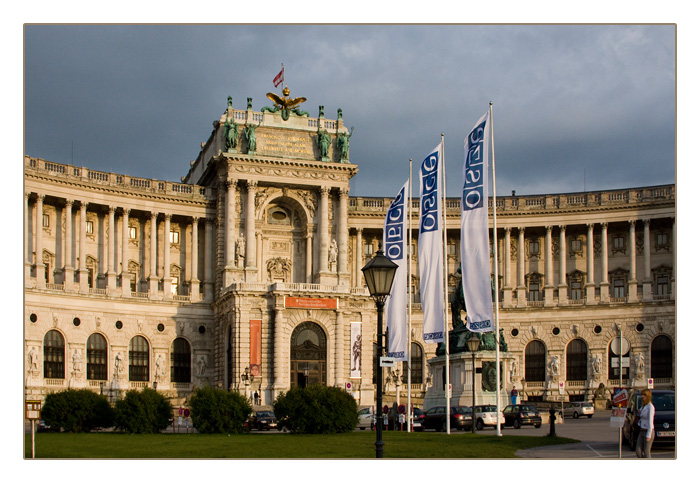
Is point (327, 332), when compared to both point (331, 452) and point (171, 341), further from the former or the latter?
point (331, 452)

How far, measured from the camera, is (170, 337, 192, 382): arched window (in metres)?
83.8

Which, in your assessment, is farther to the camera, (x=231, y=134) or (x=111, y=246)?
(x=231, y=134)

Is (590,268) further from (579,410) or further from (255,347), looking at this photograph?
(255,347)

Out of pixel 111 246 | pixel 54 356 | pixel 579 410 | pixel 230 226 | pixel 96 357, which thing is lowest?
pixel 579 410

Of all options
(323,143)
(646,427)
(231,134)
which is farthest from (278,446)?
(323,143)

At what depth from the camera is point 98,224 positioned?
3314 inches

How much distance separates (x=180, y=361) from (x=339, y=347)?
45.2ft

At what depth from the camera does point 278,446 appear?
37312 millimetres

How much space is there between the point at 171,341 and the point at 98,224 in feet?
37.5

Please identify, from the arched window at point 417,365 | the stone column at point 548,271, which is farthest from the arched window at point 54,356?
the stone column at point 548,271

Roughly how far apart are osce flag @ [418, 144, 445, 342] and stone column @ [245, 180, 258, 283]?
113 ft

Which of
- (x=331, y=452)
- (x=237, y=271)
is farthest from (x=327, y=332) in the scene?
(x=331, y=452)

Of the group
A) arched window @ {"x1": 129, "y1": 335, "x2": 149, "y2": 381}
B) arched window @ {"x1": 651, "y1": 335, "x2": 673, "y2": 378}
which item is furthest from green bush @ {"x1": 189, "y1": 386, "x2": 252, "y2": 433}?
arched window @ {"x1": 651, "y1": 335, "x2": 673, "y2": 378}

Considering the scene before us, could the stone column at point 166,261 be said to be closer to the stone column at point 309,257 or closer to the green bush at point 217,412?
the stone column at point 309,257
